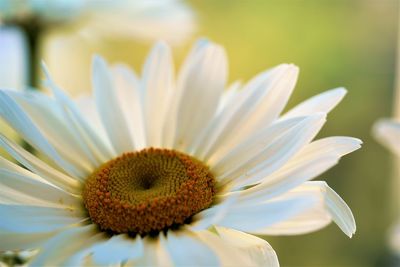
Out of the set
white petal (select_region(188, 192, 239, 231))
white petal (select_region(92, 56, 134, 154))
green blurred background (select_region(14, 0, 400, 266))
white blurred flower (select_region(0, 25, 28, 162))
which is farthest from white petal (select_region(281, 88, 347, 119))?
green blurred background (select_region(14, 0, 400, 266))

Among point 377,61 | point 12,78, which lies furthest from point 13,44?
point 377,61

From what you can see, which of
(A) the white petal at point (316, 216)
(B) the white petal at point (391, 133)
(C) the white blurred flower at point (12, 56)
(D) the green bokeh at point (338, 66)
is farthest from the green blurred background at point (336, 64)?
(A) the white petal at point (316, 216)

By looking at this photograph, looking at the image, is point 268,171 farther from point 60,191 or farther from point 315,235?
point 315,235

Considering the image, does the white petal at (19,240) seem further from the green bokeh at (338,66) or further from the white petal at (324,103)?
the green bokeh at (338,66)

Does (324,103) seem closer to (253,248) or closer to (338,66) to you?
(253,248)

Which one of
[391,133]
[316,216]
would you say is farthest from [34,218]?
[391,133]
